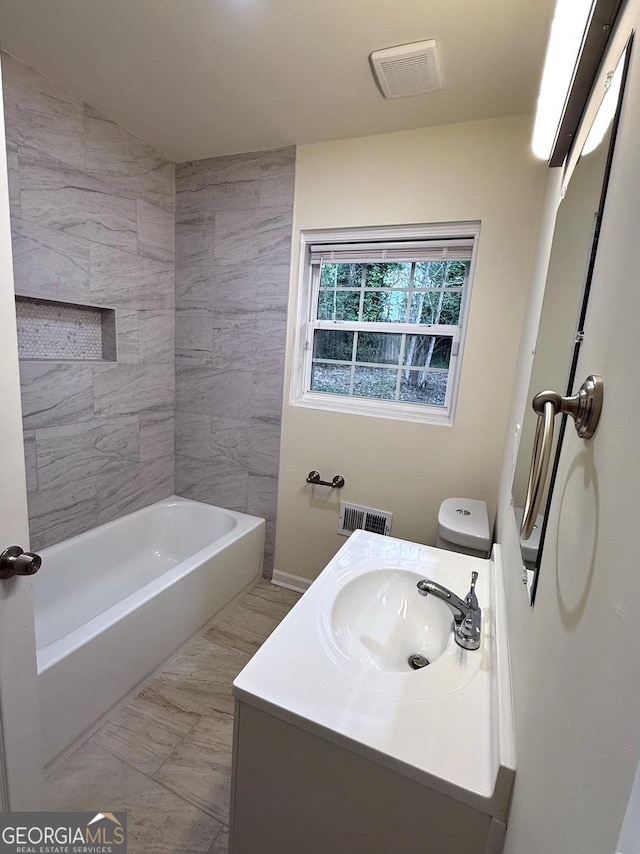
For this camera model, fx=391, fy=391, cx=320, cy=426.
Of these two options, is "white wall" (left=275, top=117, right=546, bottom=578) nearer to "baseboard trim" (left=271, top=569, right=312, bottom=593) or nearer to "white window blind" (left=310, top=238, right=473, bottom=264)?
"white window blind" (left=310, top=238, right=473, bottom=264)

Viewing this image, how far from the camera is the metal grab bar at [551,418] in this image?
44 cm

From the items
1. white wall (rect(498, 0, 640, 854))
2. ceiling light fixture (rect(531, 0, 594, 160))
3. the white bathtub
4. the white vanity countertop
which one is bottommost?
the white bathtub

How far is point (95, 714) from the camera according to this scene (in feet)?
5.02

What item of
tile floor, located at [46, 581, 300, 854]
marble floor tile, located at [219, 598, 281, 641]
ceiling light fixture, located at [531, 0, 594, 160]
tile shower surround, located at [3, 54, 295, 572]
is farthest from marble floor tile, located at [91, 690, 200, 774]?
ceiling light fixture, located at [531, 0, 594, 160]

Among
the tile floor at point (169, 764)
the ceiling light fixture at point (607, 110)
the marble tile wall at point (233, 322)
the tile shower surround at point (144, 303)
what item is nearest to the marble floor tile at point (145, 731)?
the tile floor at point (169, 764)

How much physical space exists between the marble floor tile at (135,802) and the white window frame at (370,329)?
1.78m

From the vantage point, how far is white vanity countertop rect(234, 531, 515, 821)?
0.69 metres

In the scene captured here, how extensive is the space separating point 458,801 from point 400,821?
0.13 meters

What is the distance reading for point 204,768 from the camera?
4.68 feet

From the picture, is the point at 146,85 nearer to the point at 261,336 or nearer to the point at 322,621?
the point at 261,336

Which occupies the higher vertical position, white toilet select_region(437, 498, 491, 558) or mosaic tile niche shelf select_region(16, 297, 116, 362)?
mosaic tile niche shelf select_region(16, 297, 116, 362)

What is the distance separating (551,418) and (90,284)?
2.33 meters

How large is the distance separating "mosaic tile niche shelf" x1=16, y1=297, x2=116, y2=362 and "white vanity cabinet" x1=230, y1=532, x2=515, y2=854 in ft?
6.11

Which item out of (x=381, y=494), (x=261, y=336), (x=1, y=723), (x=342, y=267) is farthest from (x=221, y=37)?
(x=1, y=723)
